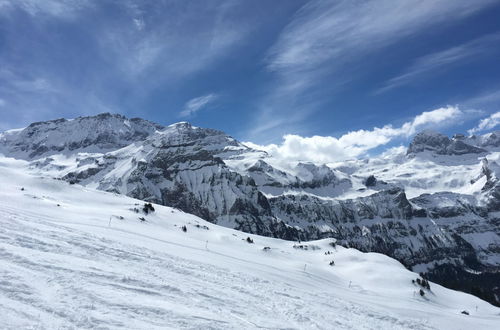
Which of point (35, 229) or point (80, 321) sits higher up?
point (35, 229)

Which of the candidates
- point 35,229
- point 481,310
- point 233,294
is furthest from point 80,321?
point 481,310

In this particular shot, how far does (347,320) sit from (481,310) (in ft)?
126

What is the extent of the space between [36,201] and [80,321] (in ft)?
123

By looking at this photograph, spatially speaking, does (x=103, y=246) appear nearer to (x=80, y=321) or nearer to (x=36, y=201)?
(x=80, y=321)

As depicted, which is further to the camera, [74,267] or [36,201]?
[36,201]

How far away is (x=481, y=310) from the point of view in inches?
1999

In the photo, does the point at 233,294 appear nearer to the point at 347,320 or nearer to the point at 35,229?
the point at 347,320

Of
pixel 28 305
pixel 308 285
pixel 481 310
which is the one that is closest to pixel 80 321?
pixel 28 305

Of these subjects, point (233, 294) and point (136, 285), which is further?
point (233, 294)

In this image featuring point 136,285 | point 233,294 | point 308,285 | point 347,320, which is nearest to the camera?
point 136,285

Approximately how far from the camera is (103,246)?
24.7 meters

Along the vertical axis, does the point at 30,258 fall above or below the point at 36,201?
below

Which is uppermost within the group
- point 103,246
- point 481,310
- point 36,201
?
point 36,201

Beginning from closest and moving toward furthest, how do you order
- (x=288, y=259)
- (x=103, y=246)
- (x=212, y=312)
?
(x=212, y=312)
(x=103, y=246)
(x=288, y=259)
